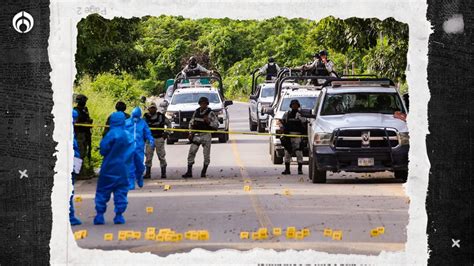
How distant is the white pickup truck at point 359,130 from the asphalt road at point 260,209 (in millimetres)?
419

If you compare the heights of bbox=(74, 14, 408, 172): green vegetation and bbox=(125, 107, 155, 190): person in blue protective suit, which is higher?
bbox=(74, 14, 408, 172): green vegetation

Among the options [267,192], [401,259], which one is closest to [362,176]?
[267,192]

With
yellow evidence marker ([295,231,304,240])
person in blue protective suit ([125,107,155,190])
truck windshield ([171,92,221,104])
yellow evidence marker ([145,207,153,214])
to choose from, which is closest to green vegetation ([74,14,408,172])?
truck windshield ([171,92,221,104])

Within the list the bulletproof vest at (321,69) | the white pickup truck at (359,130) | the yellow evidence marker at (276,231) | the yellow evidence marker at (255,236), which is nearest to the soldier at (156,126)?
the white pickup truck at (359,130)

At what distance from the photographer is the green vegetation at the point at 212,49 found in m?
21.8

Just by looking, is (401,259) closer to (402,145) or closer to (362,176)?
(402,145)

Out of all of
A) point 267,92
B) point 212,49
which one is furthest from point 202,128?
point 212,49

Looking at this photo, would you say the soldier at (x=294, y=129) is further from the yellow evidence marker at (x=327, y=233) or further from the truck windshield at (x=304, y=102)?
the yellow evidence marker at (x=327, y=233)

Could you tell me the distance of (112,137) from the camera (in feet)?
49.0

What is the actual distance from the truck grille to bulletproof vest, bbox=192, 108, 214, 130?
11.5 feet

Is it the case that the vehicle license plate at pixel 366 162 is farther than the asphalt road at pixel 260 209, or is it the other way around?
the vehicle license plate at pixel 366 162

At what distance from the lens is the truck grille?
19.9 m

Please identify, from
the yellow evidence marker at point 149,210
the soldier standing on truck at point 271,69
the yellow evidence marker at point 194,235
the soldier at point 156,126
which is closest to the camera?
the yellow evidence marker at point 194,235

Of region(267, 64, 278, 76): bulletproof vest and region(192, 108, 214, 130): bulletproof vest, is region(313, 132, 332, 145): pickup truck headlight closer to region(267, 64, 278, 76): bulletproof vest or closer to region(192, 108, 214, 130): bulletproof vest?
region(192, 108, 214, 130): bulletproof vest
